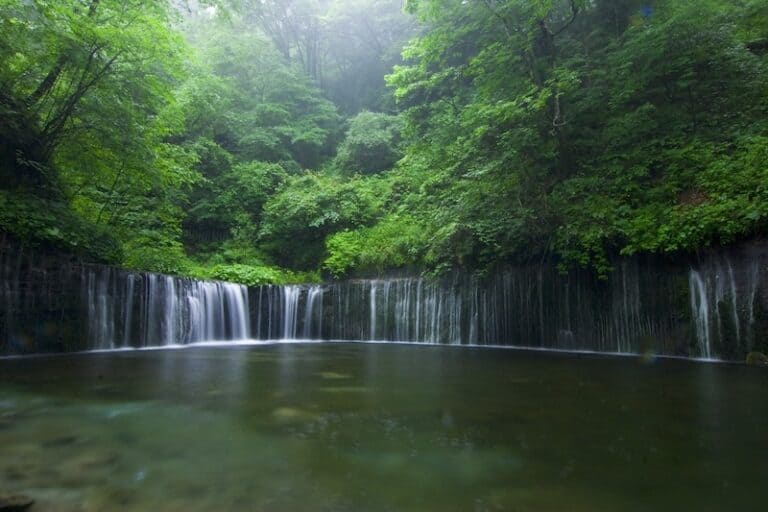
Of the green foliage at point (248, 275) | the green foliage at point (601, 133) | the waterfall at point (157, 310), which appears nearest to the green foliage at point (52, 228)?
the waterfall at point (157, 310)

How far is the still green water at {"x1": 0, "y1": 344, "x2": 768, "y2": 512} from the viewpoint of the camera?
229 centimetres

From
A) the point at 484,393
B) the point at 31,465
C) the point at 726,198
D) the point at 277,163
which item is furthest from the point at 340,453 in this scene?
the point at 277,163

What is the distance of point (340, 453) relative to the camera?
2.99 m

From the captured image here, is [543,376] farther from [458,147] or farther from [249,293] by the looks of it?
[249,293]

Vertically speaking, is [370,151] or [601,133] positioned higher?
[370,151]

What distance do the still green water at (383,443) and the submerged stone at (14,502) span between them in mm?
64

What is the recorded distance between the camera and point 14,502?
6.86ft

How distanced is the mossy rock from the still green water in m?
1.76

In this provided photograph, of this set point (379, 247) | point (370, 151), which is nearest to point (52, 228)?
point (379, 247)

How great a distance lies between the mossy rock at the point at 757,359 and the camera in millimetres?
7594

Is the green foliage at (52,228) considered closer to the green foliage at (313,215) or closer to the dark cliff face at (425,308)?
the dark cliff face at (425,308)

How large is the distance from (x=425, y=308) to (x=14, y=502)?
39.2 ft

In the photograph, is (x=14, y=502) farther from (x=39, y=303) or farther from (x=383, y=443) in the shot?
Answer: (x=39, y=303)

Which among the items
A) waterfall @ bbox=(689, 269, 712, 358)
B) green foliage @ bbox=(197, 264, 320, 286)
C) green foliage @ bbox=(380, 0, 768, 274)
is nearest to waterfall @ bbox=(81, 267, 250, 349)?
green foliage @ bbox=(197, 264, 320, 286)
